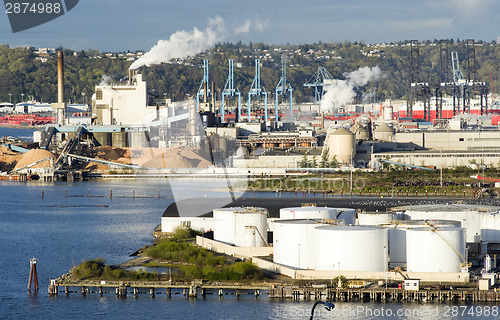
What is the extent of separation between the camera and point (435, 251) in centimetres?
2573

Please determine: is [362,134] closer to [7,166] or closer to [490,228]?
[7,166]

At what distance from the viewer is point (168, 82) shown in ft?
463

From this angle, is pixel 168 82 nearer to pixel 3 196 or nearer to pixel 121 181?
pixel 121 181

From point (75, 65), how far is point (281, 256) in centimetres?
12297

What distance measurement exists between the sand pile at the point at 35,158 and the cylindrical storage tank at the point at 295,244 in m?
35.3

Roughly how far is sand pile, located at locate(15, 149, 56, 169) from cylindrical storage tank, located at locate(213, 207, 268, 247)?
3203cm

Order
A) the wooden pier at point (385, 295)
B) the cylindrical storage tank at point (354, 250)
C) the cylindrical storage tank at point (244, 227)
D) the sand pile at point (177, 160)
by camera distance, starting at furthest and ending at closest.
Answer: the sand pile at point (177, 160)
the cylindrical storage tank at point (244, 227)
the cylindrical storage tank at point (354, 250)
the wooden pier at point (385, 295)

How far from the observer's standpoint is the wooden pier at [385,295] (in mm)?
24172

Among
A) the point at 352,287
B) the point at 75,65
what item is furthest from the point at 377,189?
the point at 75,65

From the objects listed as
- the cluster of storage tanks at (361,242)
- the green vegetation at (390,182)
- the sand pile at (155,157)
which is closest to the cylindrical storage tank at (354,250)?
the cluster of storage tanks at (361,242)

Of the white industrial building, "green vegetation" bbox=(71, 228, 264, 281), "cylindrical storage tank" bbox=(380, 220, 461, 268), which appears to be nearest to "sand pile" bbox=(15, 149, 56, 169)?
the white industrial building

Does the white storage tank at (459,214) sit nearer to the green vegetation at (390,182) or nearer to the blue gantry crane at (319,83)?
the green vegetation at (390,182)

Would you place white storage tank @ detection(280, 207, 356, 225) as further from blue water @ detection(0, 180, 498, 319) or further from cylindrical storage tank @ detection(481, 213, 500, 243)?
blue water @ detection(0, 180, 498, 319)

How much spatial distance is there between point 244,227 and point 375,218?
12.0 ft
